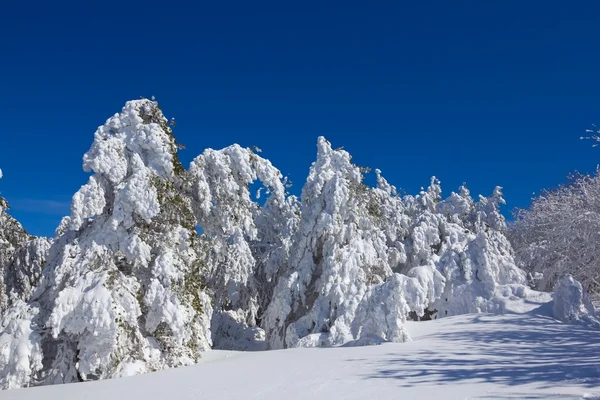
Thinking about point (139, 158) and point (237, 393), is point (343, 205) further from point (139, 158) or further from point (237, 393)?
point (237, 393)

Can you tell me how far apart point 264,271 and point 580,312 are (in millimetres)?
12769

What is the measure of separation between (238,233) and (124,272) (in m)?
6.82

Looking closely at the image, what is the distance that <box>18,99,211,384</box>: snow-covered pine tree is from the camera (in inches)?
408

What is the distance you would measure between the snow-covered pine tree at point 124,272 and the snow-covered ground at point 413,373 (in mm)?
1564

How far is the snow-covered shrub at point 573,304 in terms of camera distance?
36.9ft

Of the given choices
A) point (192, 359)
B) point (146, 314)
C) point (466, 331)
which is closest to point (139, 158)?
point (146, 314)

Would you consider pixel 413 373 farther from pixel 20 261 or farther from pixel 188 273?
pixel 20 261

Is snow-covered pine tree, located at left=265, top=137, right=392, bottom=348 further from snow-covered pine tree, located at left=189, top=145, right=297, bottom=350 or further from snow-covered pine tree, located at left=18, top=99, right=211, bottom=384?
snow-covered pine tree, located at left=18, top=99, right=211, bottom=384

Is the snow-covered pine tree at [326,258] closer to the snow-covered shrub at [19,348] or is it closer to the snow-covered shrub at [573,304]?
the snow-covered shrub at [573,304]

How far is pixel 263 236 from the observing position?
2255cm

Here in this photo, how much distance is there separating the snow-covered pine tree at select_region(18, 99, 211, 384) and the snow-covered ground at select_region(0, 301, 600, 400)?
1.56 metres

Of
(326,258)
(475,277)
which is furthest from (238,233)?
(475,277)

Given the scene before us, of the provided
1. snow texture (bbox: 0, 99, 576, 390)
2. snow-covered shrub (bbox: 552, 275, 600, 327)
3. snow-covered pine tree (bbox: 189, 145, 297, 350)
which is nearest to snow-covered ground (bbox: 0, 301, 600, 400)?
snow-covered shrub (bbox: 552, 275, 600, 327)

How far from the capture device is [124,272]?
12.0m
